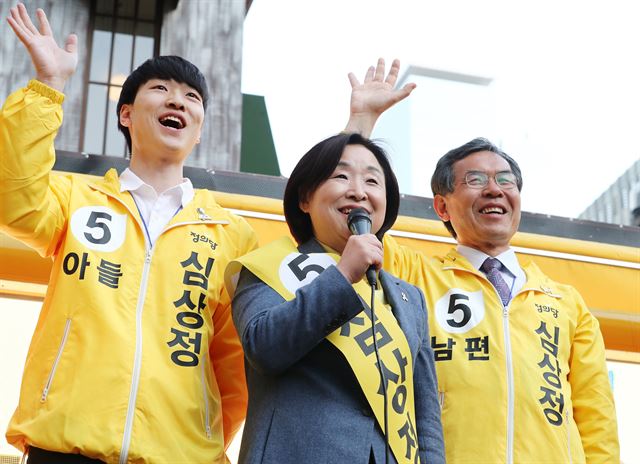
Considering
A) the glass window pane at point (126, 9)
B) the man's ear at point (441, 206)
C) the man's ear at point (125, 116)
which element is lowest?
the man's ear at point (441, 206)

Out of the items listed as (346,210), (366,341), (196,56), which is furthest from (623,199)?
(366,341)

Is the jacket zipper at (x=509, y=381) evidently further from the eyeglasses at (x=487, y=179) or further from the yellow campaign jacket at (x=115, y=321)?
the yellow campaign jacket at (x=115, y=321)

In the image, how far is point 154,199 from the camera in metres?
3.15

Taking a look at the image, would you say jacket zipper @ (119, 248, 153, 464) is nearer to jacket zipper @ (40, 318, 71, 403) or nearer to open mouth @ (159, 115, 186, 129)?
jacket zipper @ (40, 318, 71, 403)

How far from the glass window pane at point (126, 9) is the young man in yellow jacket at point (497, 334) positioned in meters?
5.30

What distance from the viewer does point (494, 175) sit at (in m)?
3.72

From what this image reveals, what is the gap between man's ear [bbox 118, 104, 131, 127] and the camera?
11.1ft

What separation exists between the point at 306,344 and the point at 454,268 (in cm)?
120

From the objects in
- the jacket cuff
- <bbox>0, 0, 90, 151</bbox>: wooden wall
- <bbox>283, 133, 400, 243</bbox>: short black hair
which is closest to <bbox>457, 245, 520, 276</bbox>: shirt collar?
<bbox>283, 133, 400, 243</bbox>: short black hair

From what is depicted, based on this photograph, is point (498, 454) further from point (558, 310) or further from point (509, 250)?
Answer: point (509, 250)

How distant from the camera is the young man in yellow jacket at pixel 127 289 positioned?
2.64 metres

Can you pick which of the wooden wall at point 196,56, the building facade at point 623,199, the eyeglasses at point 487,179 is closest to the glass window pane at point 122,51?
the wooden wall at point 196,56

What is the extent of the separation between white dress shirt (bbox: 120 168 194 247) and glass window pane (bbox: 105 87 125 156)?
479 cm

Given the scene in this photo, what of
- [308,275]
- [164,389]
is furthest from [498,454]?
[164,389]
